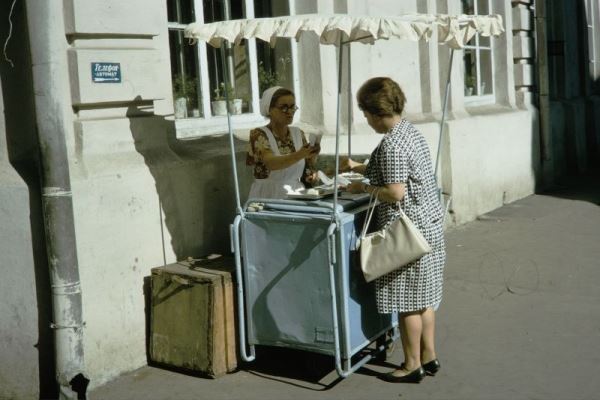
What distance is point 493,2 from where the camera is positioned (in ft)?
36.2

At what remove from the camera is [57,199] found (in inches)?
172

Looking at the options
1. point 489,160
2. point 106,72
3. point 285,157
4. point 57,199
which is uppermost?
point 106,72

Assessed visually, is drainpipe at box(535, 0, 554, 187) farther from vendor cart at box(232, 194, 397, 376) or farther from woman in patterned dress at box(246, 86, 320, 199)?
vendor cart at box(232, 194, 397, 376)

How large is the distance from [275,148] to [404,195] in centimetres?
100

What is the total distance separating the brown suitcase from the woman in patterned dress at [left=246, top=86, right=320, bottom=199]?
0.58 m

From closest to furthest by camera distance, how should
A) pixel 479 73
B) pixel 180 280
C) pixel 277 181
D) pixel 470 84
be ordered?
pixel 180 280 < pixel 277 181 < pixel 470 84 < pixel 479 73

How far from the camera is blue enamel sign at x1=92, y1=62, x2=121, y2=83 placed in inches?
191

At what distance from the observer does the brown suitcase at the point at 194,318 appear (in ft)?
15.7

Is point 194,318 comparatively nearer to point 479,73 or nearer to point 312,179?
point 312,179

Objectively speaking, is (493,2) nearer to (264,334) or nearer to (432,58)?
(432,58)

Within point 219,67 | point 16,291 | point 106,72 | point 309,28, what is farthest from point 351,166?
point 16,291

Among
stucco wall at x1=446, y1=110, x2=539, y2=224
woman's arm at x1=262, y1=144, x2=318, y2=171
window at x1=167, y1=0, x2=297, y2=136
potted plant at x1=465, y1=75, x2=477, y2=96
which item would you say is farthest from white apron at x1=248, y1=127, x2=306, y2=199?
potted plant at x1=465, y1=75, x2=477, y2=96

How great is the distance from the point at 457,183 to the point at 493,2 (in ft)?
10.5

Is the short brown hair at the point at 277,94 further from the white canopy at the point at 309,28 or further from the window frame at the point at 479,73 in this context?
the window frame at the point at 479,73
